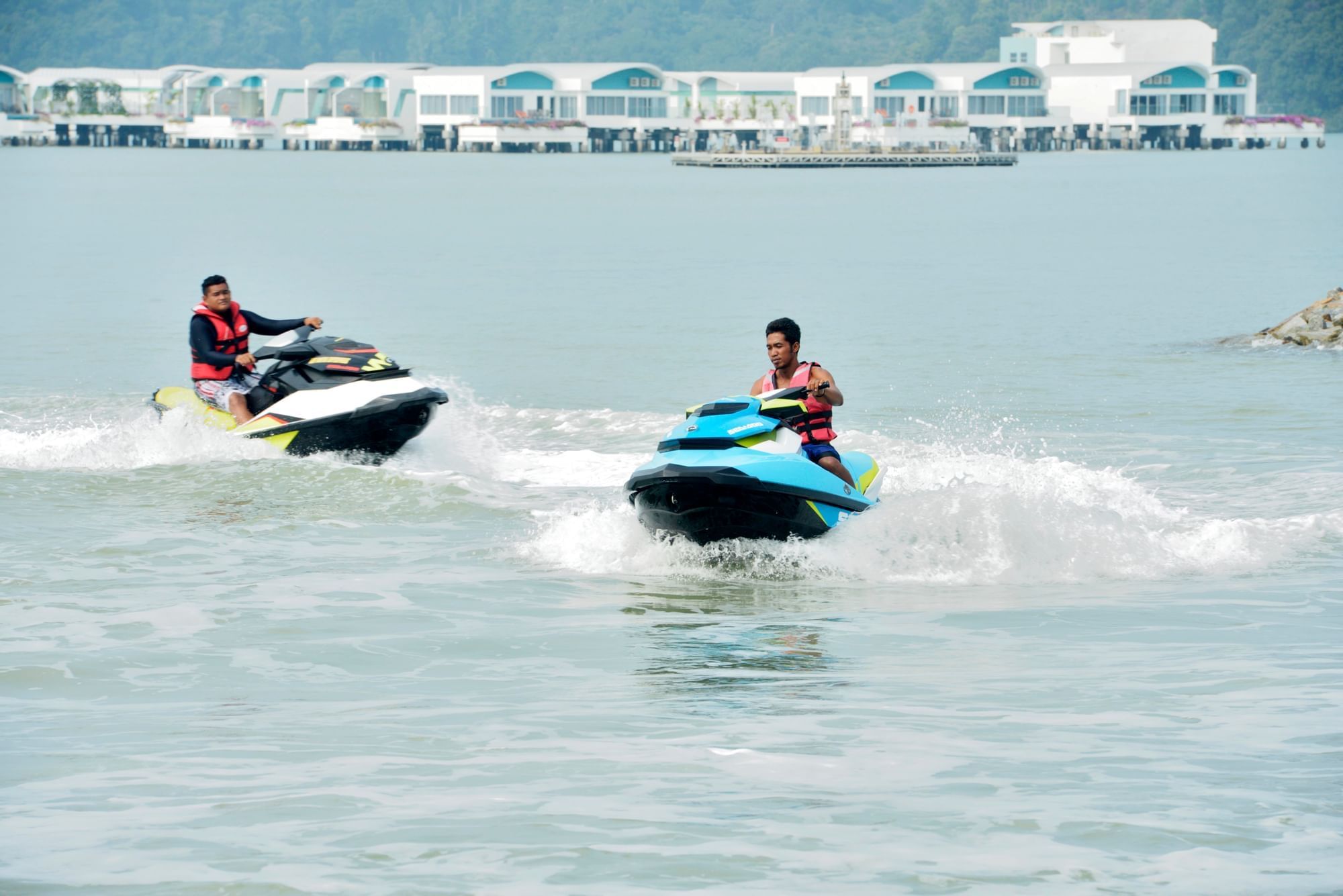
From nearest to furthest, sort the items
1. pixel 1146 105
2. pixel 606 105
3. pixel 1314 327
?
pixel 1314 327 → pixel 1146 105 → pixel 606 105

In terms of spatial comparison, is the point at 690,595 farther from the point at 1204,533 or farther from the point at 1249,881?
the point at 1249,881

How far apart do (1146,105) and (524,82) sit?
166 ft

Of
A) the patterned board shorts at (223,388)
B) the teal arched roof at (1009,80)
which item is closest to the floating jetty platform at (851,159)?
the teal arched roof at (1009,80)

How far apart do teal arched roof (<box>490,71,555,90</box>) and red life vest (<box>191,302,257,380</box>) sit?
135m

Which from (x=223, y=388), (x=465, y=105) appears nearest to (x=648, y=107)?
(x=465, y=105)

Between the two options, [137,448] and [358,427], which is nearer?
[358,427]

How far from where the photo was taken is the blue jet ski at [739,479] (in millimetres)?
10758

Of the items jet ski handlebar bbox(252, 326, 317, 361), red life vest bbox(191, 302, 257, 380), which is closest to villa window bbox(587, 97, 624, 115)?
red life vest bbox(191, 302, 257, 380)

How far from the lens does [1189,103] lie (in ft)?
495

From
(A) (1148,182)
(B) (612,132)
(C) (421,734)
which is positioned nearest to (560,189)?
(A) (1148,182)

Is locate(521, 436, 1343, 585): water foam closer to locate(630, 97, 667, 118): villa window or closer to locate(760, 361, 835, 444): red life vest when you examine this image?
locate(760, 361, 835, 444): red life vest

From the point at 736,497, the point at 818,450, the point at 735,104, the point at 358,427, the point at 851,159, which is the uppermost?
the point at 735,104

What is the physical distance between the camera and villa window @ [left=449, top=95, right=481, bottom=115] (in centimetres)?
15150

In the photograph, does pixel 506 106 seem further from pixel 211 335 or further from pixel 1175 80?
pixel 211 335
